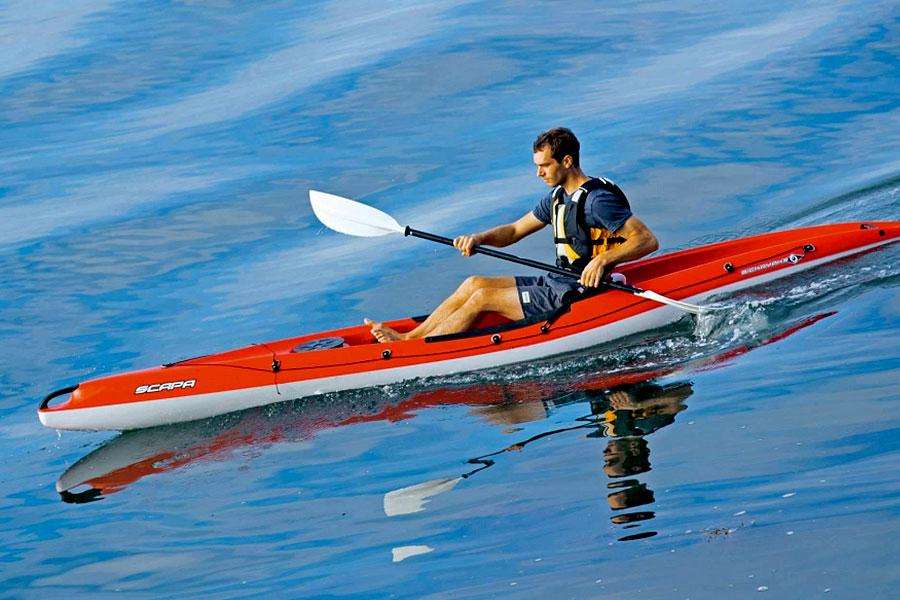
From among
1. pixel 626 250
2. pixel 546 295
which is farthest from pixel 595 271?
pixel 546 295

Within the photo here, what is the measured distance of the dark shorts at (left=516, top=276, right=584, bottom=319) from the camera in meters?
7.24

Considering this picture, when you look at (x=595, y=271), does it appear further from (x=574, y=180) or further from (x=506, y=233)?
(x=506, y=233)

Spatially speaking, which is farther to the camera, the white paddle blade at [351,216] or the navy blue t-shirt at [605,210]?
the white paddle blade at [351,216]

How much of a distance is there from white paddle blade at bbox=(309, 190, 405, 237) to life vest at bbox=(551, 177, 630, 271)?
53.7 inches

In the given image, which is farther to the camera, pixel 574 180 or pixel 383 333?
pixel 383 333

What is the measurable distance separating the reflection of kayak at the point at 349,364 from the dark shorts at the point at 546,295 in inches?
4.4

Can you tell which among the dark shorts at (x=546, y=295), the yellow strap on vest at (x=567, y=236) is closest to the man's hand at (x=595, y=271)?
the yellow strap on vest at (x=567, y=236)

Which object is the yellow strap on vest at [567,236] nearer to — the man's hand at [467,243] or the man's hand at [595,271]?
the man's hand at [595,271]

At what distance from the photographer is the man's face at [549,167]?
6957 millimetres

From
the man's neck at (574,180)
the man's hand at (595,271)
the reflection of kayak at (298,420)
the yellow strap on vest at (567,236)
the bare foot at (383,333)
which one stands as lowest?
the reflection of kayak at (298,420)

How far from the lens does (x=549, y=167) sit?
275 inches

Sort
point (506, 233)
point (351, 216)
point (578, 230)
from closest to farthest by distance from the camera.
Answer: point (578, 230), point (506, 233), point (351, 216)

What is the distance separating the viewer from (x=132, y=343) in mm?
9234

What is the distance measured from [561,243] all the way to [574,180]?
0.43 m
